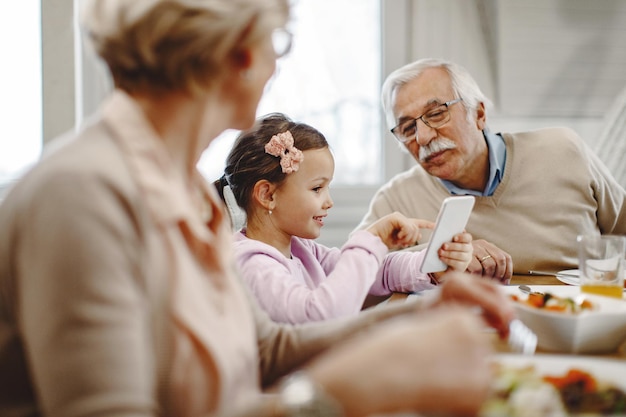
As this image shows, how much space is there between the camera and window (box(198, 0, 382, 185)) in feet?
10.4

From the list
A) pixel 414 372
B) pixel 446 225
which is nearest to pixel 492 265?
pixel 446 225

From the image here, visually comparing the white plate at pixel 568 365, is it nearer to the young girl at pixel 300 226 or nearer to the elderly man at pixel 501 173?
the young girl at pixel 300 226

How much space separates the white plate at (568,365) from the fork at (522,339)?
0.13 m

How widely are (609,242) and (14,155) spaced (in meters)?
2.46

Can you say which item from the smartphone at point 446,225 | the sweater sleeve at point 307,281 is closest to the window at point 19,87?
the sweater sleeve at point 307,281

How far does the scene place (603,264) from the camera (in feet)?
4.50

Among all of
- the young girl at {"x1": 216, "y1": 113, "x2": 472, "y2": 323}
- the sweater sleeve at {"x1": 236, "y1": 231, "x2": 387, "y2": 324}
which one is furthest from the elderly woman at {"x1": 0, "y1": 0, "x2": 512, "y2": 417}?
the young girl at {"x1": 216, "y1": 113, "x2": 472, "y2": 323}

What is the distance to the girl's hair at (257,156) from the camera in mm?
1667

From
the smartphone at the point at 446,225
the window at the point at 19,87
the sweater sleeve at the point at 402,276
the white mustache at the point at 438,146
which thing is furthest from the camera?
the window at the point at 19,87

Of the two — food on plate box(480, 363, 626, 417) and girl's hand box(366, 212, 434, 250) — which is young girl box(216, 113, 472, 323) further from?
food on plate box(480, 363, 626, 417)

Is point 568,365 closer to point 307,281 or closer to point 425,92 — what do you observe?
point 307,281

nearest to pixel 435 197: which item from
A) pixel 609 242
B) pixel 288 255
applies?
pixel 288 255

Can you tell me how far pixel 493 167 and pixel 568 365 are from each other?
147cm

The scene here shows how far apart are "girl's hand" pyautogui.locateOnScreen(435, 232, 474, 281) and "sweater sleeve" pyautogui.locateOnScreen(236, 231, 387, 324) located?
16 centimetres
